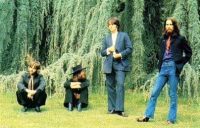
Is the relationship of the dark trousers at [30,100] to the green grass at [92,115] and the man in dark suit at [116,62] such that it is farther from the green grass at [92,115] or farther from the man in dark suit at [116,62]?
the man in dark suit at [116,62]

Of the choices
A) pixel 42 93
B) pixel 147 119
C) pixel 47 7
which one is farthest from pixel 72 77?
pixel 47 7

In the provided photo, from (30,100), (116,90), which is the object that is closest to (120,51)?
(116,90)

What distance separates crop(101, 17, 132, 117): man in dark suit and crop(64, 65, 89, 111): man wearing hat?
1.97 feet

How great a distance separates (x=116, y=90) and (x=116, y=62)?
52 cm

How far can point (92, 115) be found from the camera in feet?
35.6

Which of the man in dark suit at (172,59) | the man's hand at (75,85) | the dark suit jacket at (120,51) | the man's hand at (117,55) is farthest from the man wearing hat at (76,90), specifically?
the man in dark suit at (172,59)

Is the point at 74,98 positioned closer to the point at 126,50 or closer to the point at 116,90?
the point at 116,90

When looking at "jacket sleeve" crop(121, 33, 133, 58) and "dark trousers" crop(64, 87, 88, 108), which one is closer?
"jacket sleeve" crop(121, 33, 133, 58)

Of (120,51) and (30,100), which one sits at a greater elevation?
(120,51)

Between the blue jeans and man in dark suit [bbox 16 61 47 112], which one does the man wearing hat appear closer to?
man in dark suit [bbox 16 61 47 112]

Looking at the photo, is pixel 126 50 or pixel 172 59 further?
pixel 126 50

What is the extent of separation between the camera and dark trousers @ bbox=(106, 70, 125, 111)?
1089cm

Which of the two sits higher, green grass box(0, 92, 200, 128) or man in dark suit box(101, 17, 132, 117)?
man in dark suit box(101, 17, 132, 117)

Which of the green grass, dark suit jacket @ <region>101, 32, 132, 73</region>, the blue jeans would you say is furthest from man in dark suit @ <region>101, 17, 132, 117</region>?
the blue jeans
